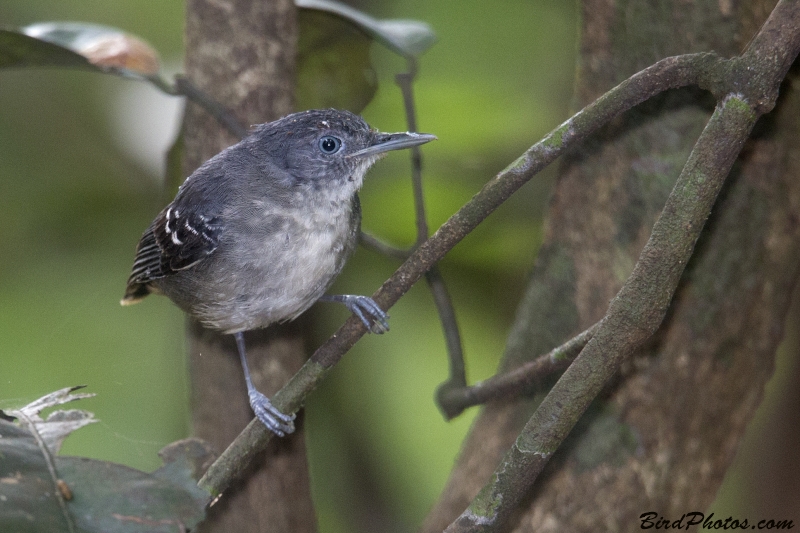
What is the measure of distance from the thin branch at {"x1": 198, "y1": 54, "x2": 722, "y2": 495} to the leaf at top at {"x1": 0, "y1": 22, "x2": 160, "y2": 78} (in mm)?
1626

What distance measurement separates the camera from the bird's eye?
3148 millimetres

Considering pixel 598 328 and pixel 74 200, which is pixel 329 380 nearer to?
pixel 74 200

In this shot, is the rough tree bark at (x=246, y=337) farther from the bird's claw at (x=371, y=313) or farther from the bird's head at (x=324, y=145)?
the bird's claw at (x=371, y=313)

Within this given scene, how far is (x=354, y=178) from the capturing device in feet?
10.5

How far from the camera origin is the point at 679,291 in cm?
301

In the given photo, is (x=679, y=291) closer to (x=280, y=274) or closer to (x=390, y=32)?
(x=280, y=274)

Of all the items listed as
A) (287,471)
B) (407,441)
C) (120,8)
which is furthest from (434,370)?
(120,8)

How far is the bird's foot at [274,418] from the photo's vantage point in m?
2.60

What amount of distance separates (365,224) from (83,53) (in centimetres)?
197

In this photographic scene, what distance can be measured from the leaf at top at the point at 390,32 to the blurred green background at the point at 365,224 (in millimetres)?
919

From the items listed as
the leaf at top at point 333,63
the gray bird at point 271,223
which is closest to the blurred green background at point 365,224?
the leaf at top at point 333,63

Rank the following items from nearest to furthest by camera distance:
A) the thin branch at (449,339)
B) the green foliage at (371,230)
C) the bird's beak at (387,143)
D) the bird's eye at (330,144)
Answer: the bird's beak at (387,143)
the bird's eye at (330,144)
the thin branch at (449,339)
the green foliage at (371,230)

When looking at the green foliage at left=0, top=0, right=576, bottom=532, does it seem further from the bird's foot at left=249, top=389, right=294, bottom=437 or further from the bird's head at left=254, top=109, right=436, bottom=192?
the bird's foot at left=249, top=389, right=294, bottom=437

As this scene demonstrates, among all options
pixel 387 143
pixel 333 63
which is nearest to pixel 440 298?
pixel 387 143
